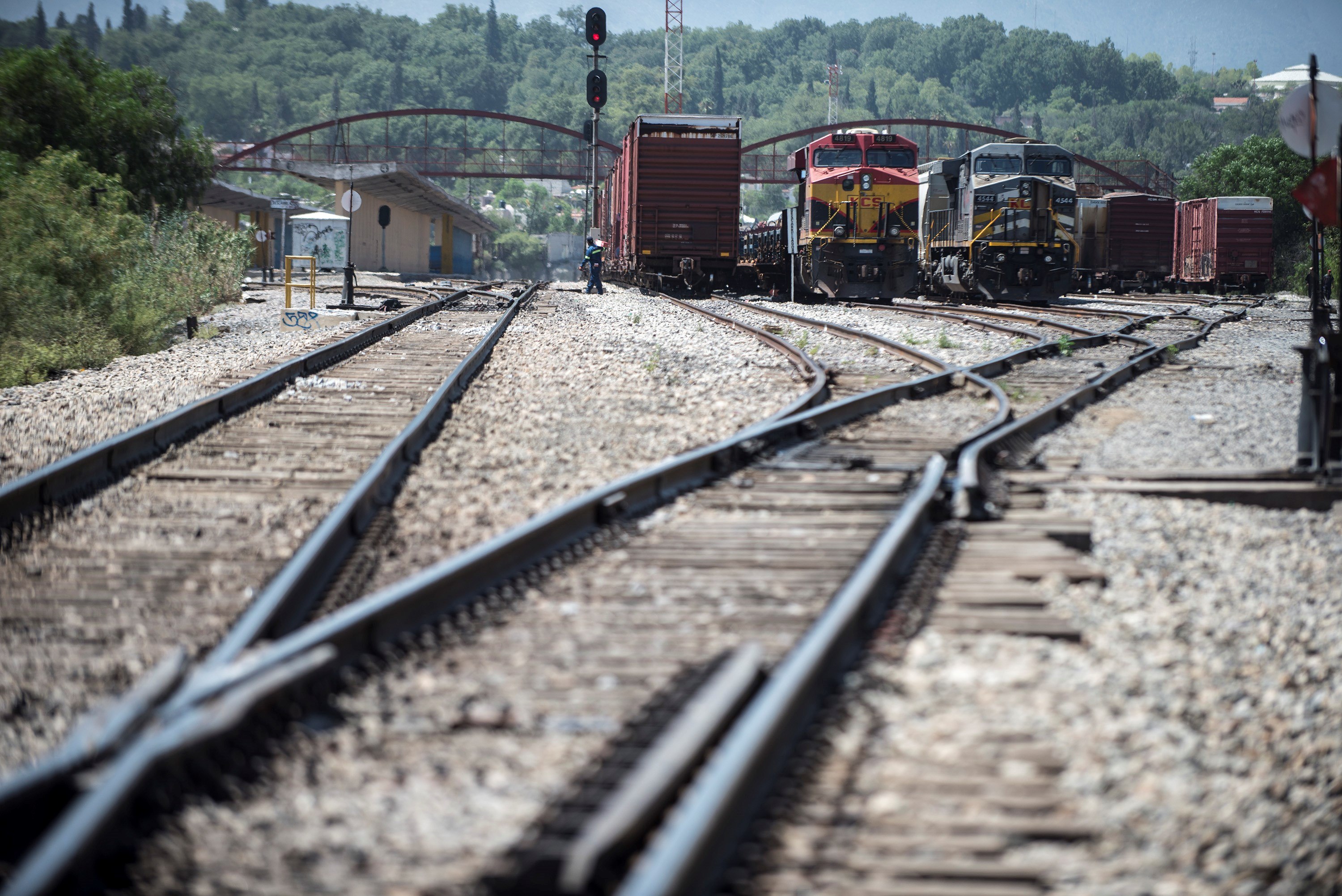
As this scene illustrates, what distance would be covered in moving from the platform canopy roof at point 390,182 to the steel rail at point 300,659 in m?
23.6

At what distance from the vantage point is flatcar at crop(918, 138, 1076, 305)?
23.8 metres

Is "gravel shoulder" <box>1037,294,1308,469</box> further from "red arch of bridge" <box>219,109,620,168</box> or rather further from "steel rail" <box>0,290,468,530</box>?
"red arch of bridge" <box>219,109,620,168</box>

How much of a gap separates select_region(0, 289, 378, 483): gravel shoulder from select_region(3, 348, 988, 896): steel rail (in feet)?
11.2

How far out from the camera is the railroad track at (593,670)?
2.32 metres

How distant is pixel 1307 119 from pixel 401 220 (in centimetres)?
4419

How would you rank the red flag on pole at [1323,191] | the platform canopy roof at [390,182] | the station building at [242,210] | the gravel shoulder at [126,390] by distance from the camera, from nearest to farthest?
1. the red flag on pole at [1323,191]
2. the gravel shoulder at [126,390]
3. the platform canopy roof at [390,182]
4. the station building at [242,210]

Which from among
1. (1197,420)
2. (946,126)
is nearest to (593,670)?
(1197,420)

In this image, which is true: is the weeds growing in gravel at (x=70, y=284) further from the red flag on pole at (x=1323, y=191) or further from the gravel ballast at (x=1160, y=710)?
the red flag on pole at (x=1323, y=191)

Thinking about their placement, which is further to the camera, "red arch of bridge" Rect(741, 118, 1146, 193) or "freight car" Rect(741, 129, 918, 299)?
"red arch of bridge" Rect(741, 118, 1146, 193)

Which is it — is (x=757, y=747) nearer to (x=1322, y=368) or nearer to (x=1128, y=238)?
(x=1322, y=368)

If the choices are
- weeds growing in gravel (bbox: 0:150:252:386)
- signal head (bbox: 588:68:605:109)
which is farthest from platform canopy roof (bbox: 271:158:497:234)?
weeds growing in gravel (bbox: 0:150:252:386)

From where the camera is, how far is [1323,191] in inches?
246

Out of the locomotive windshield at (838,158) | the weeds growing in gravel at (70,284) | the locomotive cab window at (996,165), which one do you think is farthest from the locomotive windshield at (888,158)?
the weeds growing in gravel at (70,284)

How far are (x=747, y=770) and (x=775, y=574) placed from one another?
185 centimetres
